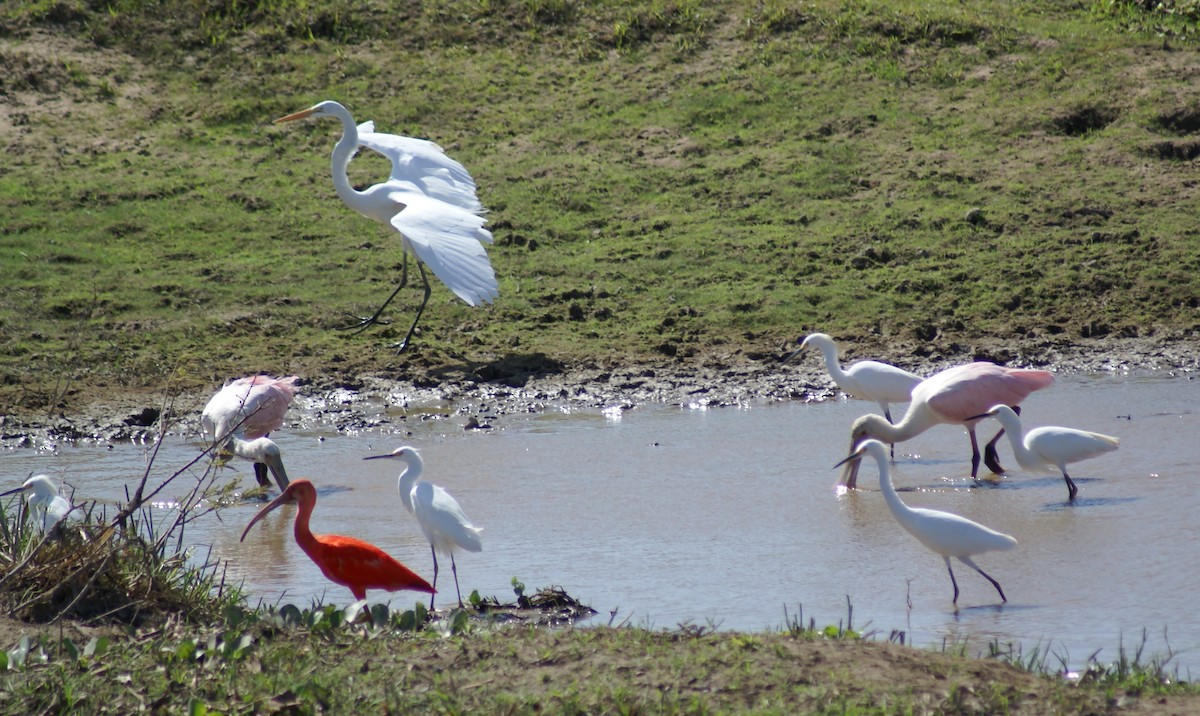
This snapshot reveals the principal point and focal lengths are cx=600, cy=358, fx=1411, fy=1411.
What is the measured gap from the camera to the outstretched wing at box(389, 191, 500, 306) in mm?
8367

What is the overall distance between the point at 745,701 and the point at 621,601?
1799mm

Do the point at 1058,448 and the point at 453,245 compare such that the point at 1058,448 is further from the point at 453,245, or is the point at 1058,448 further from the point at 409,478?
the point at 453,245

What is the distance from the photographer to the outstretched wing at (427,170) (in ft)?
35.2

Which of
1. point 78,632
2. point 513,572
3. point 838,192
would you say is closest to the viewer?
point 78,632

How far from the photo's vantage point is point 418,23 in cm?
1566

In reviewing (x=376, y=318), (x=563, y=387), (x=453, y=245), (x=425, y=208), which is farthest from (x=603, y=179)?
(x=453, y=245)

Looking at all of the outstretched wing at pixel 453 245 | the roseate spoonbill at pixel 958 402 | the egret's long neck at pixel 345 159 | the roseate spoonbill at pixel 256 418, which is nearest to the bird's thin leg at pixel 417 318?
the egret's long neck at pixel 345 159

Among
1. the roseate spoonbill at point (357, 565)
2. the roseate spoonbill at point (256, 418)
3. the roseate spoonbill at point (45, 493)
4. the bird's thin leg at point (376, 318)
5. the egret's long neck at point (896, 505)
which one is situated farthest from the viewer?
the bird's thin leg at point (376, 318)

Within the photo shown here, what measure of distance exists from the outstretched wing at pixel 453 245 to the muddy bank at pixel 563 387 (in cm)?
92

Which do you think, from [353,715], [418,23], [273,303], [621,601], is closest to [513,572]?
[621,601]

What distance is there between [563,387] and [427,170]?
99.0 inches

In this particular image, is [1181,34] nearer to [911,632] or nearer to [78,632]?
[911,632]

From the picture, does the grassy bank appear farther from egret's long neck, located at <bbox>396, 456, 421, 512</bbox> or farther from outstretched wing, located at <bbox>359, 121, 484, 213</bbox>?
egret's long neck, located at <bbox>396, 456, 421, 512</bbox>

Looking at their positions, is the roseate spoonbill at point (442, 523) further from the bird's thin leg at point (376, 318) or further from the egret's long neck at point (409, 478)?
the bird's thin leg at point (376, 318)
